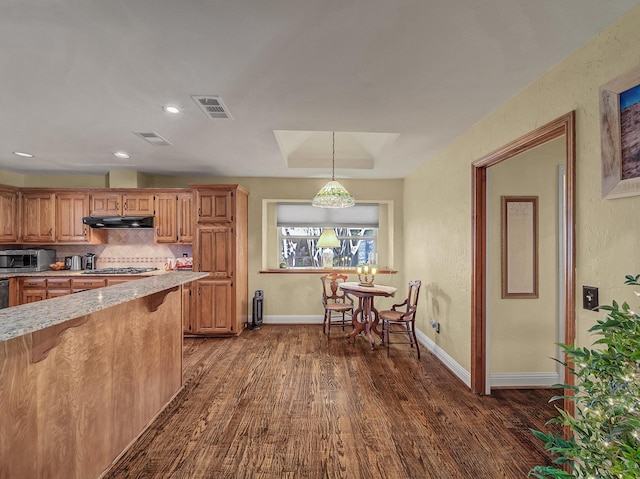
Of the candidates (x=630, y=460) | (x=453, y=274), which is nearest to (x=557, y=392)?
(x=453, y=274)

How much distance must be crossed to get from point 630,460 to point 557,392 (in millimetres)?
2625

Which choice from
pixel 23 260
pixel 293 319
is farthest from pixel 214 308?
pixel 23 260

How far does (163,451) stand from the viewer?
204 centimetres

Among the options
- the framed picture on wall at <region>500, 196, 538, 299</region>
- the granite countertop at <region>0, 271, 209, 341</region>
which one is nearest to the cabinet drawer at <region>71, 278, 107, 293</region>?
the granite countertop at <region>0, 271, 209, 341</region>

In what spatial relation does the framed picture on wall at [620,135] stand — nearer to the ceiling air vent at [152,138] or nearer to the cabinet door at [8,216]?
the ceiling air vent at [152,138]

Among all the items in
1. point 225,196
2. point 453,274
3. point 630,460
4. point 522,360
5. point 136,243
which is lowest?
point 522,360

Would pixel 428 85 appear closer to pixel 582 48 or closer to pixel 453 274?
pixel 582 48

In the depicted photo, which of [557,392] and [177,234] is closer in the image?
[557,392]

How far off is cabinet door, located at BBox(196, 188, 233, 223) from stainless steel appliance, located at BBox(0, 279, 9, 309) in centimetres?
271

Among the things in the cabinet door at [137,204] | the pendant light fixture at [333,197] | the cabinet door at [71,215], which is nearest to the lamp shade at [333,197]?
the pendant light fixture at [333,197]

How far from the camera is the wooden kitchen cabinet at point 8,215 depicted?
4320 millimetres

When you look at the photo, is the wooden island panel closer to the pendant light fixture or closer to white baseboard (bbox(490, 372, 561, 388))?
the pendant light fixture

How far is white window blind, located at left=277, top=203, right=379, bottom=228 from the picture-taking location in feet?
17.6

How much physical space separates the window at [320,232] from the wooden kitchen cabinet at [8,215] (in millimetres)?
3992
